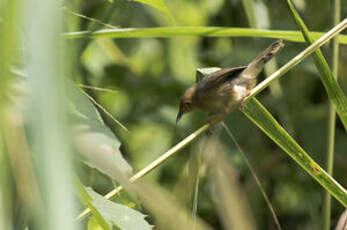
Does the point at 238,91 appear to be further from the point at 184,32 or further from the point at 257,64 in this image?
the point at 184,32

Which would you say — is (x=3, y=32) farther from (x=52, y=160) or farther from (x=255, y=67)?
(x=255, y=67)

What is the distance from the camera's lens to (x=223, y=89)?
115 inches

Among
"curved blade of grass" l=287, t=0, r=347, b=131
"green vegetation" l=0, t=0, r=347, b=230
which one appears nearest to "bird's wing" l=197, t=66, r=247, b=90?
"green vegetation" l=0, t=0, r=347, b=230

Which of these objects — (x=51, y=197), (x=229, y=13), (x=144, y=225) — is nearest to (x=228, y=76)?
(x=229, y=13)

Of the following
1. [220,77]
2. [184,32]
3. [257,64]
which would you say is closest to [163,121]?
[220,77]

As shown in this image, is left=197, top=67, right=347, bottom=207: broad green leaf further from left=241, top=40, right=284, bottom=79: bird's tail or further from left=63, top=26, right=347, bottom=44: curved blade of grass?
left=241, top=40, right=284, bottom=79: bird's tail

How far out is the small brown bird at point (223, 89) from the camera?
2.75 metres

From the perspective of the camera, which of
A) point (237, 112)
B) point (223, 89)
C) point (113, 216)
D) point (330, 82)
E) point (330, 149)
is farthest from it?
point (237, 112)

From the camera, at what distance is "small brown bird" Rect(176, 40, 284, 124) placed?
2.75 metres

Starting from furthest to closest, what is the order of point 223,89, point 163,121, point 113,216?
point 163,121, point 223,89, point 113,216

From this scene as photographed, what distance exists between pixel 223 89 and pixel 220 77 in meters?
0.13

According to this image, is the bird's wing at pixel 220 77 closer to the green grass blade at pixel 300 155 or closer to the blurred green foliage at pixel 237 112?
the blurred green foliage at pixel 237 112

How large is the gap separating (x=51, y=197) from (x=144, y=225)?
0.91 metres

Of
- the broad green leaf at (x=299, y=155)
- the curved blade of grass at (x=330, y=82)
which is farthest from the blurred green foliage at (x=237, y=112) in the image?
the broad green leaf at (x=299, y=155)
